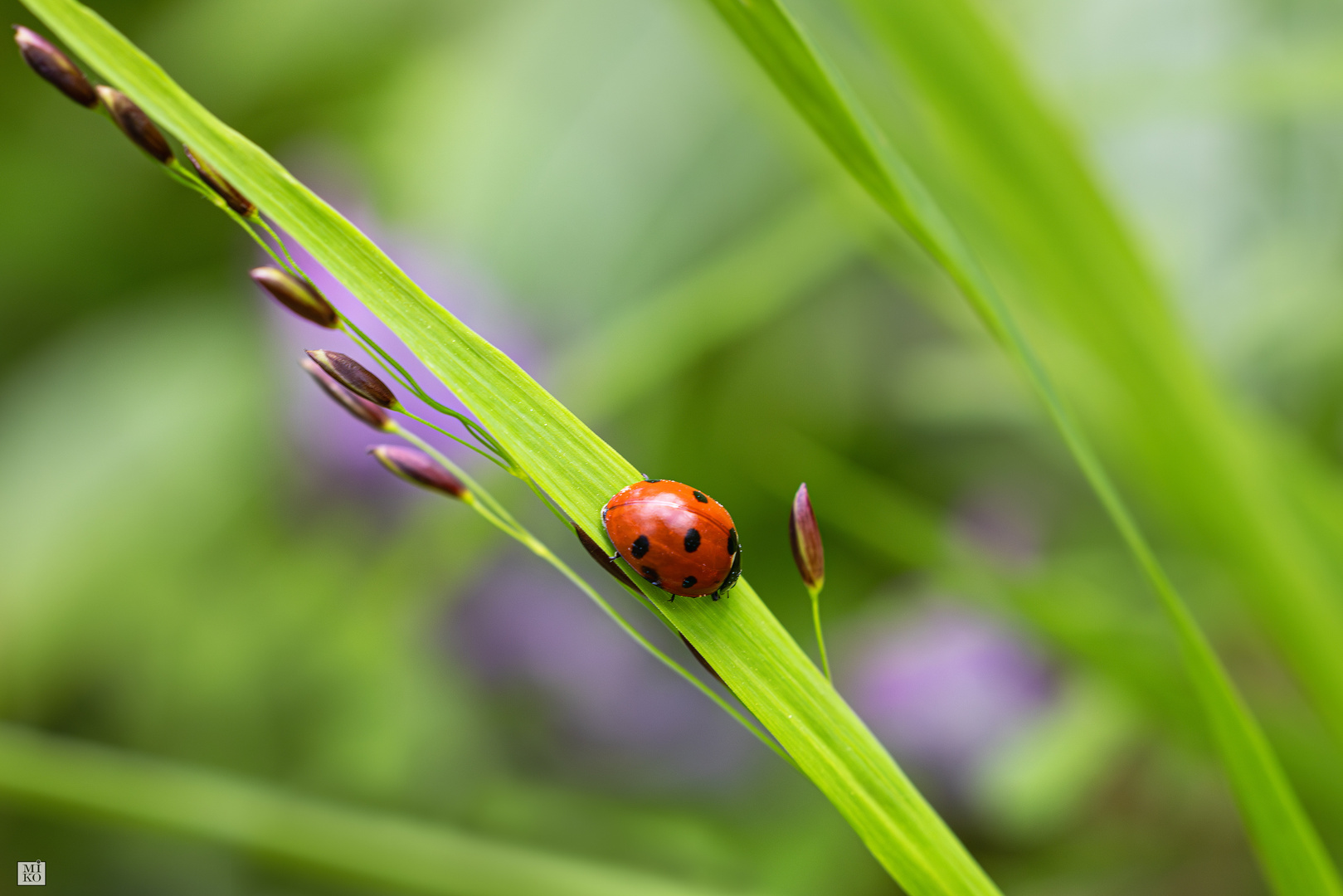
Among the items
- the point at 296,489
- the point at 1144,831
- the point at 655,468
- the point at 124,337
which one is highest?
the point at 124,337

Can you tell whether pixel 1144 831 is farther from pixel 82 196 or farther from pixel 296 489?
pixel 82 196

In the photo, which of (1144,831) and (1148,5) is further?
(1148,5)

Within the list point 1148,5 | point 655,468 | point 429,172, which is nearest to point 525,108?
point 429,172

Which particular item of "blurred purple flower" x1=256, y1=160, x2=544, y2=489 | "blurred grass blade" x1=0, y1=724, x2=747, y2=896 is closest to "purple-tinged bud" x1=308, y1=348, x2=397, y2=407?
"blurred grass blade" x1=0, y1=724, x2=747, y2=896

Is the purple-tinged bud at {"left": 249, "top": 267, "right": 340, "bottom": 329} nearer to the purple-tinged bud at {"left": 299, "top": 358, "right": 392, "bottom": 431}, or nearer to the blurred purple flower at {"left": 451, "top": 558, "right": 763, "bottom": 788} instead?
the purple-tinged bud at {"left": 299, "top": 358, "right": 392, "bottom": 431}

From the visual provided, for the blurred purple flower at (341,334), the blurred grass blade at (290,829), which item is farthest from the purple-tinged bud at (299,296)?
the blurred purple flower at (341,334)

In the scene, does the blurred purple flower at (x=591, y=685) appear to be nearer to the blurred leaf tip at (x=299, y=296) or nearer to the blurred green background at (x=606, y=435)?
the blurred green background at (x=606, y=435)

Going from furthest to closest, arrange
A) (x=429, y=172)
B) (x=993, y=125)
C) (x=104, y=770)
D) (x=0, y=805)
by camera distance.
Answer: (x=429, y=172)
(x=0, y=805)
(x=104, y=770)
(x=993, y=125)
